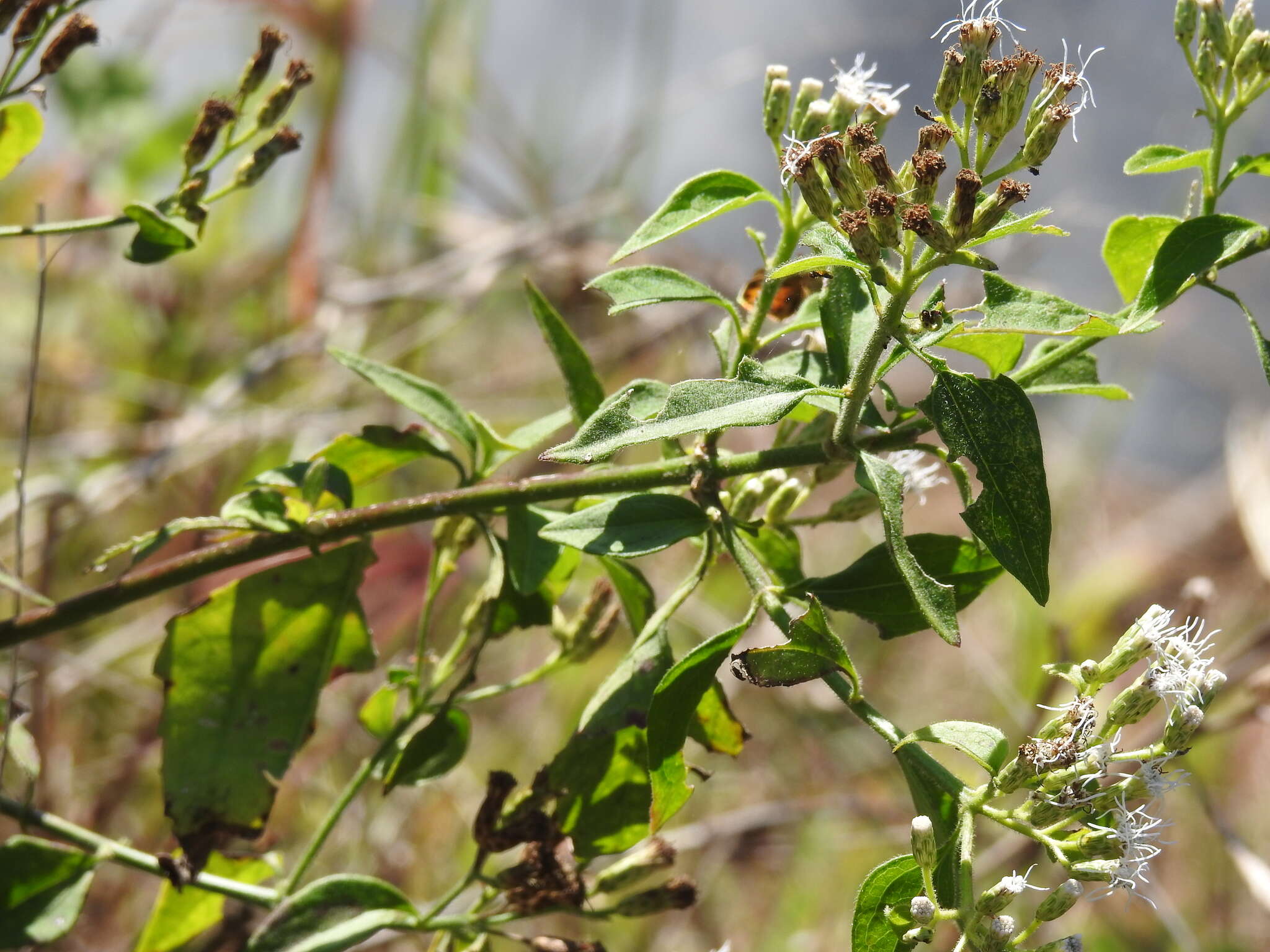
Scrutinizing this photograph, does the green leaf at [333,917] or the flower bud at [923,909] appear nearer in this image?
A: the flower bud at [923,909]

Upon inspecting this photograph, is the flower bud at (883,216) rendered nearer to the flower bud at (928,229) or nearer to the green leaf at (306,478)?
the flower bud at (928,229)

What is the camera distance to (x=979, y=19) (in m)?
0.77

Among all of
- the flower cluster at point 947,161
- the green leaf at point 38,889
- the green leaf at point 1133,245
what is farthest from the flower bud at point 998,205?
the green leaf at point 38,889

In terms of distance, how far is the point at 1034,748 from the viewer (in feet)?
2.26

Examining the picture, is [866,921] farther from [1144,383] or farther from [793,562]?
[1144,383]

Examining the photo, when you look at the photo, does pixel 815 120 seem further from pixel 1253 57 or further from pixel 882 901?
pixel 882 901

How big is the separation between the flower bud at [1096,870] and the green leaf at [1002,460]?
0.17 m

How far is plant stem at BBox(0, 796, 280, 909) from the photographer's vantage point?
95 centimetres

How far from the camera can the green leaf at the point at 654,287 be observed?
2.82 ft

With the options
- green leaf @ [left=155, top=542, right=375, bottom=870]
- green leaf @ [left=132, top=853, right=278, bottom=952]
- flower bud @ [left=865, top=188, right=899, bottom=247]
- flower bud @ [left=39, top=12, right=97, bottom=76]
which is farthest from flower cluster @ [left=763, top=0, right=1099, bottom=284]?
green leaf @ [left=132, top=853, right=278, bottom=952]

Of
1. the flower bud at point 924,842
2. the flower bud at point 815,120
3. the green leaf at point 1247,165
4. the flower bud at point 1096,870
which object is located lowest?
the flower bud at point 1096,870

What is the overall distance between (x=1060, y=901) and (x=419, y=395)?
63 centimetres

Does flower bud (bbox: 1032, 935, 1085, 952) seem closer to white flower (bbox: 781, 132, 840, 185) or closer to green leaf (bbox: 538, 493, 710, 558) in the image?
green leaf (bbox: 538, 493, 710, 558)

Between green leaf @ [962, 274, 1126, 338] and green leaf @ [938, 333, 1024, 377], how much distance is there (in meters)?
0.04
